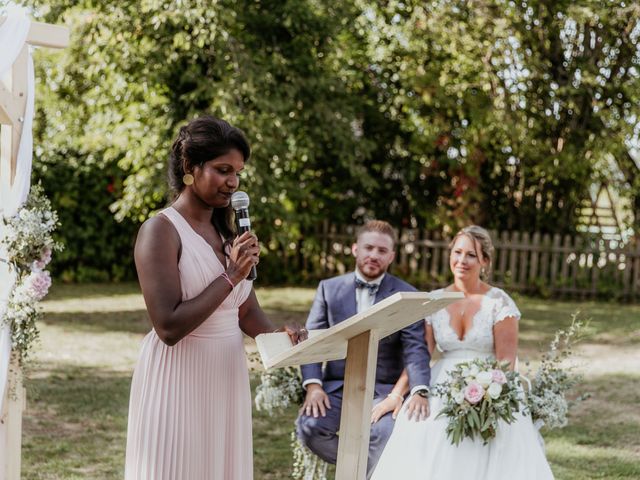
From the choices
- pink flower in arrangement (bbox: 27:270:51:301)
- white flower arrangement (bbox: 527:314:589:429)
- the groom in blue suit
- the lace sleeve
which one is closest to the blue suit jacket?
the groom in blue suit

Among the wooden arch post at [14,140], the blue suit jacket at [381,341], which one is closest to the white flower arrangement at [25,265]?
the wooden arch post at [14,140]

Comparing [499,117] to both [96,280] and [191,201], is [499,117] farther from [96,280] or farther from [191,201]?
[191,201]

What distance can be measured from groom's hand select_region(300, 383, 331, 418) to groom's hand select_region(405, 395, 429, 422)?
17.7 inches

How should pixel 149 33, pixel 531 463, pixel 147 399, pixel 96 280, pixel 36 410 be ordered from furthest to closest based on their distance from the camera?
pixel 96 280, pixel 149 33, pixel 36 410, pixel 531 463, pixel 147 399

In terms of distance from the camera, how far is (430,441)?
14.8 ft

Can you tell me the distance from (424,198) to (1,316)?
11.2 m

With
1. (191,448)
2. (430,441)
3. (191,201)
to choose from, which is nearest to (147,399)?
(191,448)

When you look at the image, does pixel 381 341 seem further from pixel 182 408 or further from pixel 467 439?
pixel 182 408

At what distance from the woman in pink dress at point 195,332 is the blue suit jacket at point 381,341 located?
1.82 metres

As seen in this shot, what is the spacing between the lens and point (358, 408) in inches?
114

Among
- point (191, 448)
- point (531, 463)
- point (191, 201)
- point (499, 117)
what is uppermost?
point (499, 117)

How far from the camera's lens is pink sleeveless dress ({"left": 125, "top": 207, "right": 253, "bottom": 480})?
2875mm

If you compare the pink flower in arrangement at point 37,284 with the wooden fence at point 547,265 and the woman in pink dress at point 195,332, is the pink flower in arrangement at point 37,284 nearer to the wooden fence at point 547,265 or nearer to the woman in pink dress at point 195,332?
the woman in pink dress at point 195,332

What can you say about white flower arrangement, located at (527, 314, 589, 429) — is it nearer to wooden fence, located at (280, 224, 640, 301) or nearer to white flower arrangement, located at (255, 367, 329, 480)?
white flower arrangement, located at (255, 367, 329, 480)
